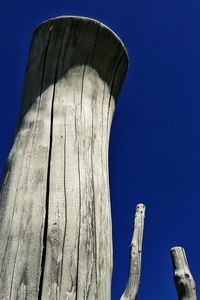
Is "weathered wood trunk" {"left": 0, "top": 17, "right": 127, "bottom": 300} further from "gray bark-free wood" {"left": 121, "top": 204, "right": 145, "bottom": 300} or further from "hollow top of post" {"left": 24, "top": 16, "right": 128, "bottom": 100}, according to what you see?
"gray bark-free wood" {"left": 121, "top": 204, "right": 145, "bottom": 300}

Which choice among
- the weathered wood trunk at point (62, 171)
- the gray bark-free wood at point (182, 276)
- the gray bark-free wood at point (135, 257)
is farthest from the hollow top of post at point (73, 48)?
the gray bark-free wood at point (182, 276)

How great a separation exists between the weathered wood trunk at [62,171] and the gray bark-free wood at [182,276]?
1924 mm

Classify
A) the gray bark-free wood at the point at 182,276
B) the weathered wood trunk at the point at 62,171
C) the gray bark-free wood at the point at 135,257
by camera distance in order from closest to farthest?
1. the weathered wood trunk at the point at 62,171
2. the gray bark-free wood at the point at 135,257
3. the gray bark-free wood at the point at 182,276

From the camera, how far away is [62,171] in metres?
1.10

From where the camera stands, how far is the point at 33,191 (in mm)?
1068

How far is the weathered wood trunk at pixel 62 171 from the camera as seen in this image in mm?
975

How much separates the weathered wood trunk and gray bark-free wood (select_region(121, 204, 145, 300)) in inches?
24.5

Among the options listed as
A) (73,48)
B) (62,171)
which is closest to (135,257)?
(62,171)

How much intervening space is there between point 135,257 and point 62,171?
3.05ft

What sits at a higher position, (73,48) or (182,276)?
(73,48)

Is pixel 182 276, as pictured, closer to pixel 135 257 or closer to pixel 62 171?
pixel 135 257

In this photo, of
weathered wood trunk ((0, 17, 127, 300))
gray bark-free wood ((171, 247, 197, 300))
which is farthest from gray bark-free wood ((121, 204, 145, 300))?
gray bark-free wood ((171, 247, 197, 300))

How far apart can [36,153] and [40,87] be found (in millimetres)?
276

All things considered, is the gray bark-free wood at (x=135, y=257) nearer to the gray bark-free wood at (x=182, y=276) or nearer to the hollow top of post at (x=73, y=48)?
the hollow top of post at (x=73, y=48)
